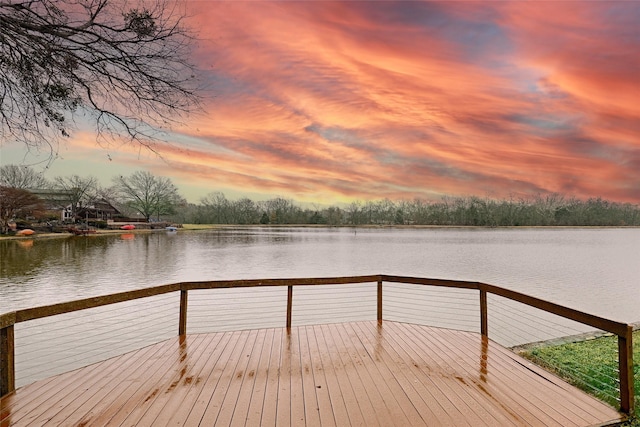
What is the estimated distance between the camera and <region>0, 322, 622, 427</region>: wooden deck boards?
235 cm

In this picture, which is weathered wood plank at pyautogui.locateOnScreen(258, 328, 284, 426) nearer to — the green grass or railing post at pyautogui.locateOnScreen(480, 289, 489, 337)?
railing post at pyautogui.locateOnScreen(480, 289, 489, 337)

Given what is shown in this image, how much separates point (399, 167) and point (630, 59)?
19.0 metres

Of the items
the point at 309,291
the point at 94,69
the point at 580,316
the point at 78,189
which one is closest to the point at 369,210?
the point at 78,189

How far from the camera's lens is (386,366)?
326 cm

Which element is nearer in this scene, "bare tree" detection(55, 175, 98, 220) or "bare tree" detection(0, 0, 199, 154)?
"bare tree" detection(0, 0, 199, 154)

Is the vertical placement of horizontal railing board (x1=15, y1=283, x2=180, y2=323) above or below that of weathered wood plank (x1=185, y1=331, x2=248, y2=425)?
above

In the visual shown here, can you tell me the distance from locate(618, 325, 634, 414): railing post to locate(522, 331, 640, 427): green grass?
1044 millimetres

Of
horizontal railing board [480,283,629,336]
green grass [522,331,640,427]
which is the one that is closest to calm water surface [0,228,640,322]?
green grass [522,331,640,427]

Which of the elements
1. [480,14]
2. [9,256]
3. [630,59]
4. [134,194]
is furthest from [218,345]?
[134,194]

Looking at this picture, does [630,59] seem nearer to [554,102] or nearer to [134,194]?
[554,102]

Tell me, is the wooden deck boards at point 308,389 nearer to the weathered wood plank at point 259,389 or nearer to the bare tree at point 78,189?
the weathered wood plank at point 259,389

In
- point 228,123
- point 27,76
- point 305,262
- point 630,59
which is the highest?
point 630,59

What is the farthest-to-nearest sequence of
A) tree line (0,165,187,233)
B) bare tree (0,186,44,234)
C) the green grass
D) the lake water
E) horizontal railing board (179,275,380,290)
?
tree line (0,165,187,233)
bare tree (0,186,44,234)
the lake water
horizontal railing board (179,275,380,290)
the green grass

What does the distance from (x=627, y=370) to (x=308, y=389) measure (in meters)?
2.36
